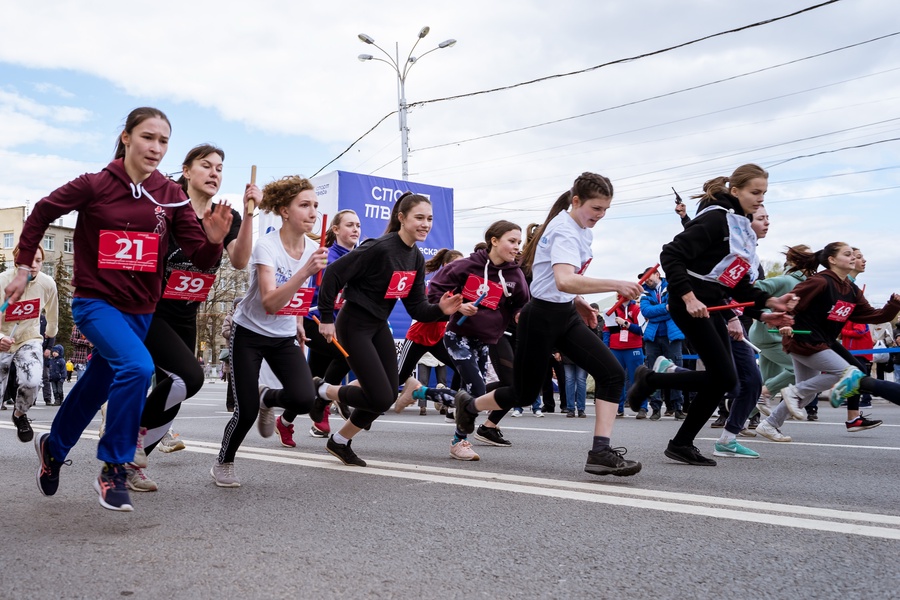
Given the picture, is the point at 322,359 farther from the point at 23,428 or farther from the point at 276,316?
the point at 276,316

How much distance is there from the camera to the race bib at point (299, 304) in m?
5.29

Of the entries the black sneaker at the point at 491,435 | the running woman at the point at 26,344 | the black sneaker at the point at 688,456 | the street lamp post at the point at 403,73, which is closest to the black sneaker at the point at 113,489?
the running woman at the point at 26,344

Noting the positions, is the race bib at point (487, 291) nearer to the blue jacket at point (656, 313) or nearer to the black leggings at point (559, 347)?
the black leggings at point (559, 347)

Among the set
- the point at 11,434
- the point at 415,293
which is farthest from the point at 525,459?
the point at 11,434

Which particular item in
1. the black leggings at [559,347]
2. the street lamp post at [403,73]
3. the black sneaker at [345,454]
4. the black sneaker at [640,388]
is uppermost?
the street lamp post at [403,73]

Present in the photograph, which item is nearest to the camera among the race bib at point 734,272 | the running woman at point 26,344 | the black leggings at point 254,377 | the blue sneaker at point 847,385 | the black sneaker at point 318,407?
the black leggings at point 254,377

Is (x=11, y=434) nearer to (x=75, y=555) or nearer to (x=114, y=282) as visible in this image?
(x=114, y=282)

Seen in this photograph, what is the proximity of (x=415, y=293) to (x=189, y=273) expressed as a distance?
1.80m

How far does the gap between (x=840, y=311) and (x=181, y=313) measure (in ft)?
18.2

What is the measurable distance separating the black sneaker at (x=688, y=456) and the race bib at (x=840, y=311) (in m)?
2.33

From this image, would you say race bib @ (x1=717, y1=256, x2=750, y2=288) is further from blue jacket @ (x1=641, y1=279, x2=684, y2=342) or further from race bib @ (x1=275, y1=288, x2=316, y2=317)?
blue jacket @ (x1=641, y1=279, x2=684, y2=342)

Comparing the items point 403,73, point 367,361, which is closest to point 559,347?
point 367,361

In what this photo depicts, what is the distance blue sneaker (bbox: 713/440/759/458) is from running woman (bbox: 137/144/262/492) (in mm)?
3981

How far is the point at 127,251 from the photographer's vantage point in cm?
414
